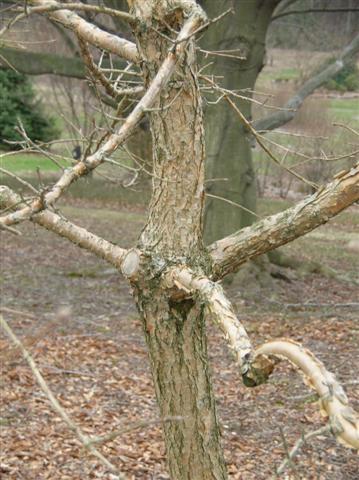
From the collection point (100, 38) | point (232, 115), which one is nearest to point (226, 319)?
point (100, 38)

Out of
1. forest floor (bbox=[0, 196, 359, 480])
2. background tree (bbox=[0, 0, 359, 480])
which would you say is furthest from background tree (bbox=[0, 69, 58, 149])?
background tree (bbox=[0, 0, 359, 480])

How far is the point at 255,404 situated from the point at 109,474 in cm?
163

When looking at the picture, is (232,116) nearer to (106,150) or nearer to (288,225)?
(288,225)

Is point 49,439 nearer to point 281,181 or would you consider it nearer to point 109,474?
point 109,474

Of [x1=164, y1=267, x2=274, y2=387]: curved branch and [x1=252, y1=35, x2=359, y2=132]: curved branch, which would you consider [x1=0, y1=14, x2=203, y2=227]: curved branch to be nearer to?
[x1=164, y1=267, x2=274, y2=387]: curved branch

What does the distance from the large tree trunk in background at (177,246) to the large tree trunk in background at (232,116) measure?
21.3 feet

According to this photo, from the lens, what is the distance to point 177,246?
267 centimetres

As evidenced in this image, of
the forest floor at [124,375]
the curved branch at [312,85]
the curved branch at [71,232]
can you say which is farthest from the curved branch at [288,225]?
the curved branch at [312,85]

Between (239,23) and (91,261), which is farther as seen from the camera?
(91,261)

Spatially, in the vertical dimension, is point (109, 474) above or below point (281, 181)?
below

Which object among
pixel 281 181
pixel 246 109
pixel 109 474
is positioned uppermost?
pixel 281 181

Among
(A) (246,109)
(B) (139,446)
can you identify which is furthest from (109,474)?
(A) (246,109)

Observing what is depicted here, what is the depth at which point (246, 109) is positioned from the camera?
934 cm

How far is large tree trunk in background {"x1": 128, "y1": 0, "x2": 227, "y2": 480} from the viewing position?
2.61 m
